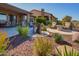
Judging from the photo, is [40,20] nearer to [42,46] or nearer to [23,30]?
[23,30]

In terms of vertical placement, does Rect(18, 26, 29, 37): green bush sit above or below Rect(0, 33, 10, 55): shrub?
above

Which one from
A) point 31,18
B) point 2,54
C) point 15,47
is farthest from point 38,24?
point 2,54

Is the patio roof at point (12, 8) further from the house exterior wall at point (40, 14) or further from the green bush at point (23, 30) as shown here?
the green bush at point (23, 30)

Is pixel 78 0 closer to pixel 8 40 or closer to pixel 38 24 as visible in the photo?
→ pixel 38 24

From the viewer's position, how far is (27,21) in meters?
3.94

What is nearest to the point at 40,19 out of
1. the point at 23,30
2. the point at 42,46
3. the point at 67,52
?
the point at 23,30

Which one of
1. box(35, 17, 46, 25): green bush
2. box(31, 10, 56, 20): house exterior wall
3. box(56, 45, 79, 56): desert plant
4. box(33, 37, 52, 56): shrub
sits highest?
box(31, 10, 56, 20): house exterior wall

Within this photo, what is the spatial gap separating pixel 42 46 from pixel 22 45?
0.34 m

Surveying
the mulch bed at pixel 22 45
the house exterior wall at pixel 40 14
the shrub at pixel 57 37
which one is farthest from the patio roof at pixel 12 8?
the shrub at pixel 57 37

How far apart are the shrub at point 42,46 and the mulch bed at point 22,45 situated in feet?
0.29

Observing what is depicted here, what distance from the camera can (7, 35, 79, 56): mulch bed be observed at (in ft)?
12.5

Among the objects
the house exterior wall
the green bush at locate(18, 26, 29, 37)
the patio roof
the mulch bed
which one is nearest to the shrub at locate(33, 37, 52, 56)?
the mulch bed

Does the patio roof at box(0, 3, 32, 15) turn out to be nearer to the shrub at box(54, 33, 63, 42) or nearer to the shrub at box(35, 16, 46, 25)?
the shrub at box(35, 16, 46, 25)

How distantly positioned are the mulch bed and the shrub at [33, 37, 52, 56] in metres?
0.09
